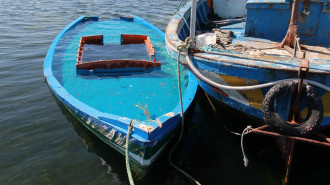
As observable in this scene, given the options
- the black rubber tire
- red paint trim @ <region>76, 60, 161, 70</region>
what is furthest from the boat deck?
red paint trim @ <region>76, 60, 161, 70</region>

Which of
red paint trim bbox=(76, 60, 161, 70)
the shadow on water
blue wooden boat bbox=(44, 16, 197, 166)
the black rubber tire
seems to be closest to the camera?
the black rubber tire

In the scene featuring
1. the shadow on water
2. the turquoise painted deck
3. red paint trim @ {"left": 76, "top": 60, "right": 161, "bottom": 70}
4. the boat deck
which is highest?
the boat deck

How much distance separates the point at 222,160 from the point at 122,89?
235 centimetres

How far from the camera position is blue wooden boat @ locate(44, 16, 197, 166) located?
14.0 feet

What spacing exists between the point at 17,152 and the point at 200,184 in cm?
335

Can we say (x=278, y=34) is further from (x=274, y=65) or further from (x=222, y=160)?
(x=222, y=160)

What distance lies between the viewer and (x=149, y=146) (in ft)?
13.3

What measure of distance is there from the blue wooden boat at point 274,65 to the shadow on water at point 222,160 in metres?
0.88

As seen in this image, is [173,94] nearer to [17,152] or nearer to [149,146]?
[149,146]

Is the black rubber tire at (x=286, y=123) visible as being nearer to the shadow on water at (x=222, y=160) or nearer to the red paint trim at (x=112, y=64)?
the shadow on water at (x=222, y=160)

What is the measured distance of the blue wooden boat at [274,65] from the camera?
12.4 feet

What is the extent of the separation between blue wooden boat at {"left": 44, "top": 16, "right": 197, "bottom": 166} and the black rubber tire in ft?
4.65

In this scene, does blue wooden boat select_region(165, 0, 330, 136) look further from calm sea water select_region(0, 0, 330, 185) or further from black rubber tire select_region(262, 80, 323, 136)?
calm sea water select_region(0, 0, 330, 185)

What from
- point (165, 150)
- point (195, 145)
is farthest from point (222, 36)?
point (165, 150)
